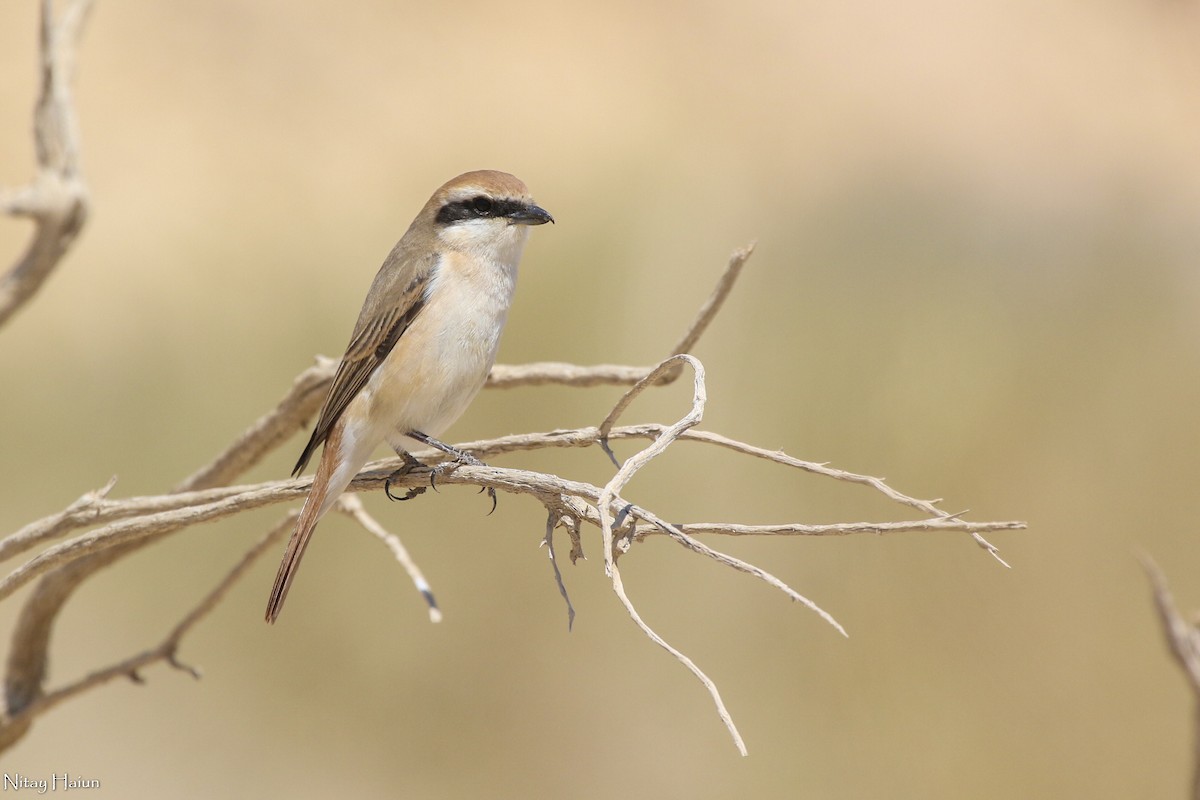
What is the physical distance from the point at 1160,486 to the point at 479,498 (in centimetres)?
428

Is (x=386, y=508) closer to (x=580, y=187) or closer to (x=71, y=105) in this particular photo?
(x=580, y=187)

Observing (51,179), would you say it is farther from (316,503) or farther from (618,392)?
(618,392)

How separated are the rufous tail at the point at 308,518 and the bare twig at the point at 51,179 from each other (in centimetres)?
77

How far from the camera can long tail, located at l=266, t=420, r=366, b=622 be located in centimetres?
271

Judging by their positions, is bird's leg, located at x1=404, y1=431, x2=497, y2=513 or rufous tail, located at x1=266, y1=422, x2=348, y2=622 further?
rufous tail, located at x1=266, y1=422, x2=348, y2=622

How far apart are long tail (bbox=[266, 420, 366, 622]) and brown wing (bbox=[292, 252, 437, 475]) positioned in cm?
10

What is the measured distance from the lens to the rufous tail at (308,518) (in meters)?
2.71

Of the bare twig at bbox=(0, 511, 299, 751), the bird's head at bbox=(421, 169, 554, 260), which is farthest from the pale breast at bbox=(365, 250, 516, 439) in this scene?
the bare twig at bbox=(0, 511, 299, 751)

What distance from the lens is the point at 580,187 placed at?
856cm

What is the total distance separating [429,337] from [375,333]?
0.19 metres

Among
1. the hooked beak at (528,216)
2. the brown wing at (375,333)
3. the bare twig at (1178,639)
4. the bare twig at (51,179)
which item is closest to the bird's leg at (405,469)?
the brown wing at (375,333)

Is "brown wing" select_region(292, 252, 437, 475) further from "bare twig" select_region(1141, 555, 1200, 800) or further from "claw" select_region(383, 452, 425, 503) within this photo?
"bare twig" select_region(1141, 555, 1200, 800)

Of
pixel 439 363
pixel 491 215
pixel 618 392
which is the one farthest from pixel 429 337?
pixel 618 392

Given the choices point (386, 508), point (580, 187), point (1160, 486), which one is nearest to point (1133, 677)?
point (1160, 486)
